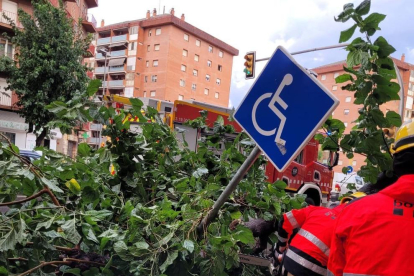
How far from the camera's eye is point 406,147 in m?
1.54

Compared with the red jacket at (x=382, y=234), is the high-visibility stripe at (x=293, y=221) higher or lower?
lower

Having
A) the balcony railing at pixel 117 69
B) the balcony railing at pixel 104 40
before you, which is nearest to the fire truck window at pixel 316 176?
the balcony railing at pixel 117 69

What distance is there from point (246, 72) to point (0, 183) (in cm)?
1241

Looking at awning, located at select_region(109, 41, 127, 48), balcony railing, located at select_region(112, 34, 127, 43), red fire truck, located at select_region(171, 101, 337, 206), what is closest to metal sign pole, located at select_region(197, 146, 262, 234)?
red fire truck, located at select_region(171, 101, 337, 206)

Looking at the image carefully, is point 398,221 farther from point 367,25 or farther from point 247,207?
point 247,207

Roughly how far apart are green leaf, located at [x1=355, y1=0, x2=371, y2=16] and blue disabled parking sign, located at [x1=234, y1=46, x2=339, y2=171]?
1.85 feet

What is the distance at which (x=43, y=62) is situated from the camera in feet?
50.8

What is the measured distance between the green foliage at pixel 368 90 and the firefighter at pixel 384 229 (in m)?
0.74

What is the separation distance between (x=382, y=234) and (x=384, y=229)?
0.9 inches

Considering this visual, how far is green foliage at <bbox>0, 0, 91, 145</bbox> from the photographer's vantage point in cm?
1557

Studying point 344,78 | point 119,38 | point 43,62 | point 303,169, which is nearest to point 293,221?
point 344,78

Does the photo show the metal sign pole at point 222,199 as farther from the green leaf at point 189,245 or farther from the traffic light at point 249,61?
the traffic light at point 249,61

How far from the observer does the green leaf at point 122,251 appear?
210cm

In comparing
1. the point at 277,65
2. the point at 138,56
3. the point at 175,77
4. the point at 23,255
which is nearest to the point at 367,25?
the point at 277,65
